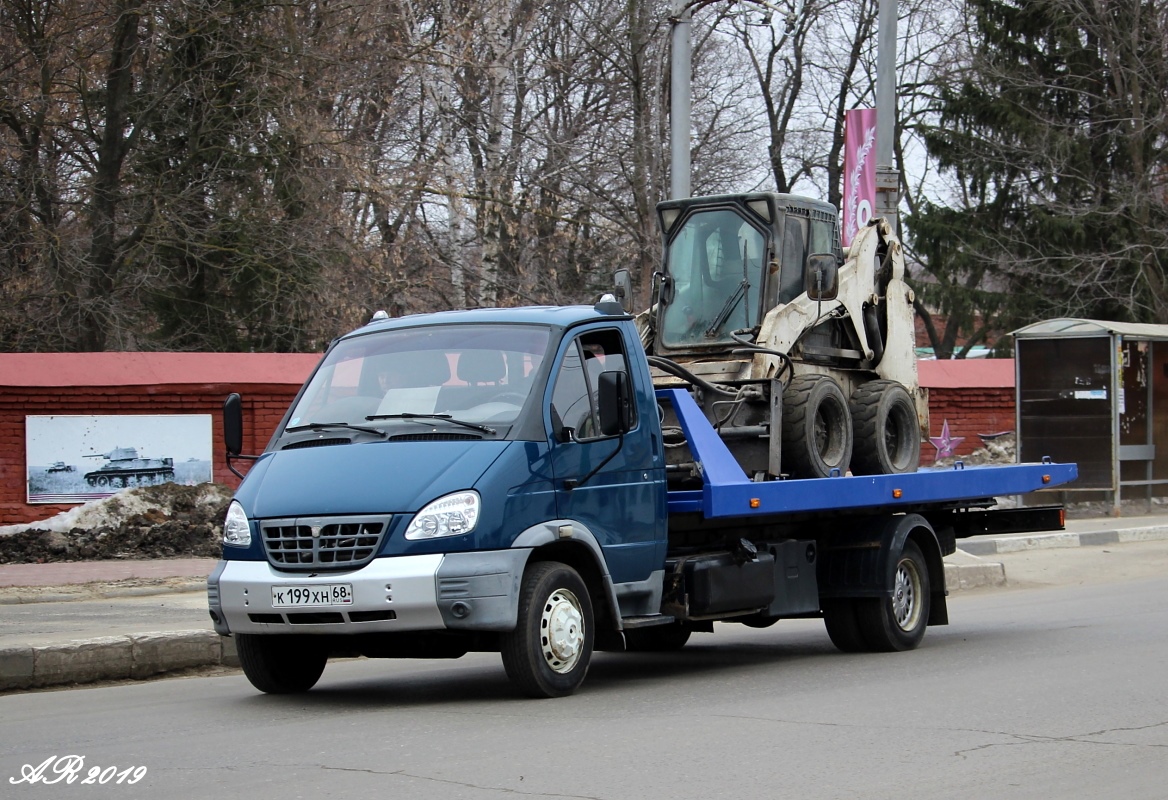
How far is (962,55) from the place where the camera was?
40594mm

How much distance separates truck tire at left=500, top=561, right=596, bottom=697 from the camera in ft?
25.9

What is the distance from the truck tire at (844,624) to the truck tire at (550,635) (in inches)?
115

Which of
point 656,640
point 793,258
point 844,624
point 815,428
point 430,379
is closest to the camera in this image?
point 430,379

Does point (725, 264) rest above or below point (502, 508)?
above

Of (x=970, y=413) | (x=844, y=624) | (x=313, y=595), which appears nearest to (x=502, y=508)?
(x=313, y=595)

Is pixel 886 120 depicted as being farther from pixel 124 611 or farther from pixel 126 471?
pixel 126 471

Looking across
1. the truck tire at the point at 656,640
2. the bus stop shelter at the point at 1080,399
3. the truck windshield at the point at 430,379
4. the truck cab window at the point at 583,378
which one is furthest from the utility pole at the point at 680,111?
the bus stop shelter at the point at 1080,399

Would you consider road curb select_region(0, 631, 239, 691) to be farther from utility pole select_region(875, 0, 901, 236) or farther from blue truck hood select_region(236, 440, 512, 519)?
utility pole select_region(875, 0, 901, 236)

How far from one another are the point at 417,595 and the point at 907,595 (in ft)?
15.3

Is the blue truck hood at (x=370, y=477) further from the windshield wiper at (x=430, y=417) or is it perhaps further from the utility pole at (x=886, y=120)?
the utility pole at (x=886, y=120)

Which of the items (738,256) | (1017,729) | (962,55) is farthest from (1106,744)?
(962,55)

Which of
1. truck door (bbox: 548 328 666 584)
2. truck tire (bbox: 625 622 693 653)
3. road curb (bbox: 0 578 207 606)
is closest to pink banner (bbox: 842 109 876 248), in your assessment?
truck tire (bbox: 625 622 693 653)

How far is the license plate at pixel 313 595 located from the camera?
766 cm

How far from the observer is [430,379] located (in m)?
8.54
